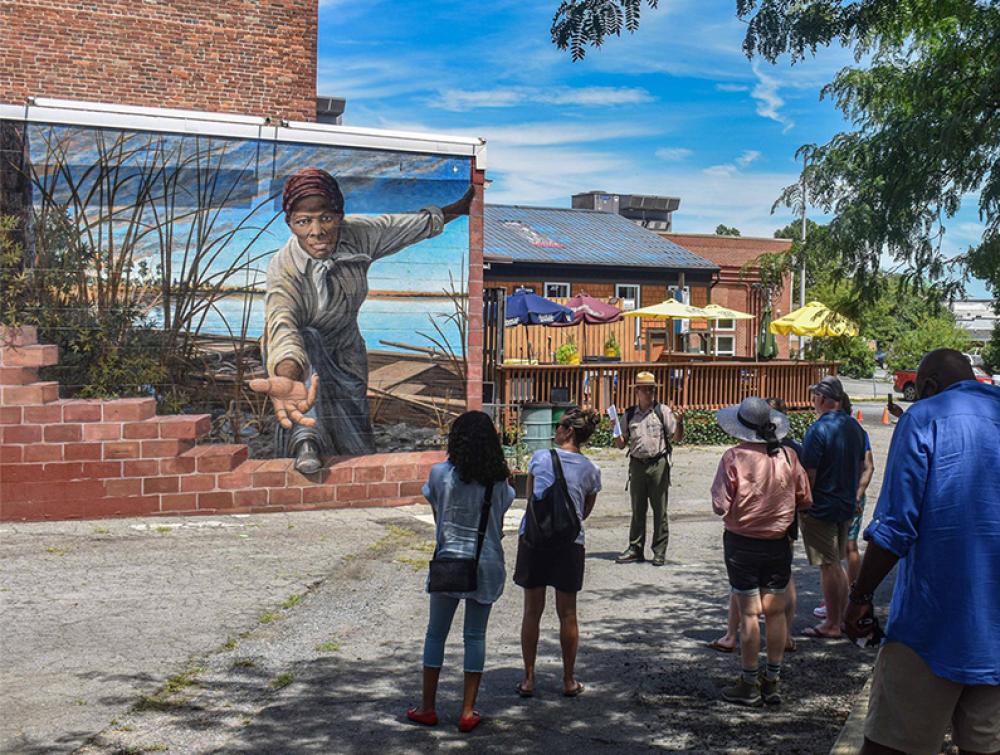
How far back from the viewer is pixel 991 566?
406 cm

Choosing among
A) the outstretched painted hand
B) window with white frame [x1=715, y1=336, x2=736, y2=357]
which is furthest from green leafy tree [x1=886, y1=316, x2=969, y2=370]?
the outstretched painted hand

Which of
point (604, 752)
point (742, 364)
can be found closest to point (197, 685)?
point (604, 752)

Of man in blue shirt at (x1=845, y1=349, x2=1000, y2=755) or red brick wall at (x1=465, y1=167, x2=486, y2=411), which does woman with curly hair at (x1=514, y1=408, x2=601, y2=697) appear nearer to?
man in blue shirt at (x1=845, y1=349, x2=1000, y2=755)

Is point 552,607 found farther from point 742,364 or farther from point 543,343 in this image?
point 543,343

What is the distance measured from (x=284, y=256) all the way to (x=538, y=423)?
4.38m

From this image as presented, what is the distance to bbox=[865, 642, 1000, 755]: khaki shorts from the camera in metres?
4.08

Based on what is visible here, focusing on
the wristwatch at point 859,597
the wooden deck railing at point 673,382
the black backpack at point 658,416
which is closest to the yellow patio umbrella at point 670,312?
the wooden deck railing at point 673,382

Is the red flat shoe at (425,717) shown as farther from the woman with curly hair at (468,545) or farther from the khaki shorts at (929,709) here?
the khaki shorts at (929,709)

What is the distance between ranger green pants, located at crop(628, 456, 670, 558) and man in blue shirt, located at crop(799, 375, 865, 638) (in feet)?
8.85

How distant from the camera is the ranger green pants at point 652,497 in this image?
1094 cm

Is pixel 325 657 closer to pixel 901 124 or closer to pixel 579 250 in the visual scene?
pixel 901 124

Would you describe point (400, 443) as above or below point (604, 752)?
above

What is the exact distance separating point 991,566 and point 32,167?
11.7 metres

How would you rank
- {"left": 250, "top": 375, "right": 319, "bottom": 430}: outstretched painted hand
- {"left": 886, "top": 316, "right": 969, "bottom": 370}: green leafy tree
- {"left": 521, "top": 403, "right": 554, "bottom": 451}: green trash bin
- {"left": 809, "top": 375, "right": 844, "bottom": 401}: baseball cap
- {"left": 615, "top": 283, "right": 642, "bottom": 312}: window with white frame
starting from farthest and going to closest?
{"left": 886, "top": 316, "right": 969, "bottom": 370}: green leafy tree < {"left": 615, "top": 283, "right": 642, "bottom": 312}: window with white frame < {"left": 521, "top": 403, "right": 554, "bottom": 451}: green trash bin < {"left": 250, "top": 375, "right": 319, "bottom": 430}: outstretched painted hand < {"left": 809, "top": 375, "right": 844, "bottom": 401}: baseball cap
